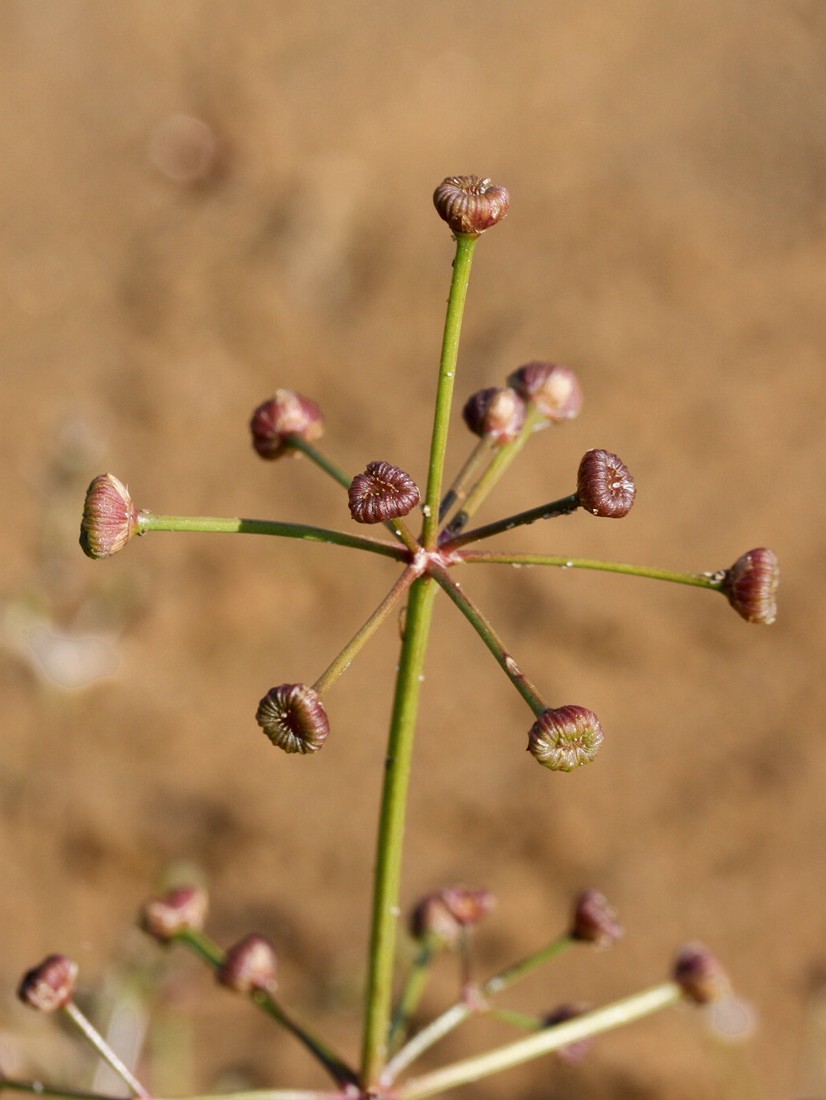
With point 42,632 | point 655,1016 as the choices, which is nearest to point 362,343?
point 42,632

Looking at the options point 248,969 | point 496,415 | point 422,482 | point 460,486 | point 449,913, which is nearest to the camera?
point 460,486

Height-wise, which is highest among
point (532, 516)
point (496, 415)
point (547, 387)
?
point (547, 387)

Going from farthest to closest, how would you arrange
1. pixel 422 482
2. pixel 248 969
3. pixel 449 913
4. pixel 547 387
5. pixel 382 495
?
pixel 422 482
pixel 449 913
pixel 248 969
pixel 547 387
pixel 382 495

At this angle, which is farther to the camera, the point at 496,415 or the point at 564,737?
the point at 496,415

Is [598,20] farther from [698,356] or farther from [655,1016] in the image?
[655,1016]

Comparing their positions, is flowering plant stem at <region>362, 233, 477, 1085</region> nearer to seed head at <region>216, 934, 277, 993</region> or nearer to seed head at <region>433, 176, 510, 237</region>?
seed head at <region>433, 176, 510, 237</region>

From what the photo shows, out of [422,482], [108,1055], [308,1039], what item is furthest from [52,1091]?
[422,482]

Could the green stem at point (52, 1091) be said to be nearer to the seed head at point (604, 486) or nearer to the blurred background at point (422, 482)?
the seed head at point (604, 486)

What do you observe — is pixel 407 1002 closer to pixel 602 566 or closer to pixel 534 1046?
pixel 534 1046
